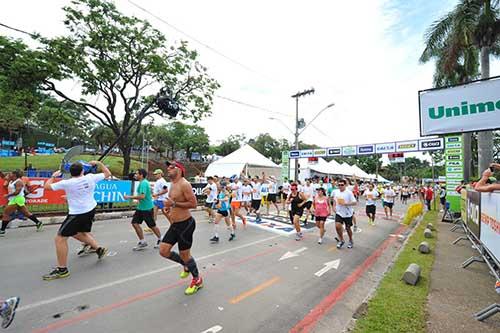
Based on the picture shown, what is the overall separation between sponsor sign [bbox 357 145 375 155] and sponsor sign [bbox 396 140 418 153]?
176cm

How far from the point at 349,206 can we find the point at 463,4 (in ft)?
39.4

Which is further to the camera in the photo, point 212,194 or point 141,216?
point 212,194

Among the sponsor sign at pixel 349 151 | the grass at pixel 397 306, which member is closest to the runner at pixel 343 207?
the grass at pixel 397 306

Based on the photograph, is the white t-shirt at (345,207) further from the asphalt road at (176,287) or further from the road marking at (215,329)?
the road marking at (215,329)

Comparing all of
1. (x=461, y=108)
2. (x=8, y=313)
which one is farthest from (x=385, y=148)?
(x=8, y=313)

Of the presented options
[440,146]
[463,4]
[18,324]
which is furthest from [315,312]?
[440,146]

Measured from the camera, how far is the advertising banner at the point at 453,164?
12.5m

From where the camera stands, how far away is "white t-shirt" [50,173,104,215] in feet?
13.5

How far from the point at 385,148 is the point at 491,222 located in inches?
678

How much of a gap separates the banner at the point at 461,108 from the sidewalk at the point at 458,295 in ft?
9.15

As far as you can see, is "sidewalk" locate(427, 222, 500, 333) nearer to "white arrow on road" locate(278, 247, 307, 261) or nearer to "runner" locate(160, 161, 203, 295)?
"white arrow on road" locate(278, 247, 307, 261)

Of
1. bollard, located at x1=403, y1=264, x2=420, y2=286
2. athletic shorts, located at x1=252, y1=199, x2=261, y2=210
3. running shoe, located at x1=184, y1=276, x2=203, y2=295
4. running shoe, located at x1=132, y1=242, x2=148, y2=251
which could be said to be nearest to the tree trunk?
athletic shorts, located at x1=252, y1=199, x2=261, y2=210

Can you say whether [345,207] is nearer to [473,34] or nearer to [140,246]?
[140,246]

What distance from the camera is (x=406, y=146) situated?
62.2 ft
